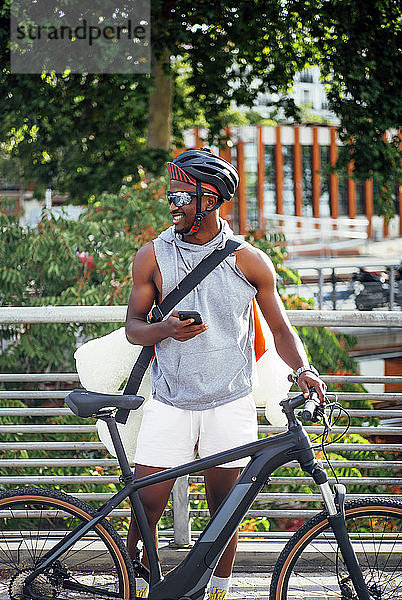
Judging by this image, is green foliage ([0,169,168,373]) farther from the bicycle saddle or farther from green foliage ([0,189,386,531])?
the bicycle saddle

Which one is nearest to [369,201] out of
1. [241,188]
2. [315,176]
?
[315,176]

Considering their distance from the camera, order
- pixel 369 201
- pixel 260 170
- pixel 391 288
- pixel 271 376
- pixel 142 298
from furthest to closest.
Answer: pixel 369 201
pixel 260 170
pixel 391 288
pixel 271 376
pixel 142 298

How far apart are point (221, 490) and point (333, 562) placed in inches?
24.1

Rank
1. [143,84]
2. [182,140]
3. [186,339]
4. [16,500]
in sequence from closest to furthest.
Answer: [186,339], [16,500], [143,84], [182,140]

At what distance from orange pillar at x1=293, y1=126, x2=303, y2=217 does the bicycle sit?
112ft

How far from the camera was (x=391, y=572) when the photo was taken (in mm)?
3062

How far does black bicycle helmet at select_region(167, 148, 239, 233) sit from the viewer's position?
2.85 metres

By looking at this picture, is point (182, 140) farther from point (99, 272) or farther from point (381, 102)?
point (99, 272)

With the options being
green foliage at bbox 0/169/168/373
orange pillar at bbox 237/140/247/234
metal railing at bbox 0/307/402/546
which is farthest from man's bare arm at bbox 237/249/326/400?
orange pillar at bbox 237/140/247/234

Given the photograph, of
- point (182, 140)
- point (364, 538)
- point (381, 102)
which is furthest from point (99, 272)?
point (182, 140)

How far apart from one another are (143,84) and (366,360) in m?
6.60

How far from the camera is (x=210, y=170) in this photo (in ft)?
9.39

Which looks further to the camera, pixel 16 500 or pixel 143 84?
pixel 143 84

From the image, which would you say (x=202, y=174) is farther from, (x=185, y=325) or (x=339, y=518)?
(x=339, y=518)
